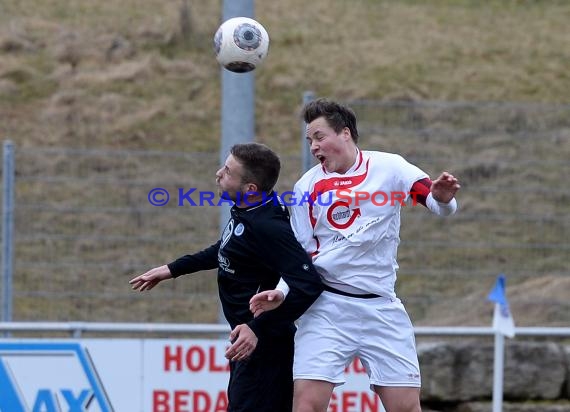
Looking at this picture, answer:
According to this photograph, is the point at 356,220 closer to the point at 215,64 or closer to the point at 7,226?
the point at 7,226

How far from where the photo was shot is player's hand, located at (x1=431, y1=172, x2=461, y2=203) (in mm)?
4863

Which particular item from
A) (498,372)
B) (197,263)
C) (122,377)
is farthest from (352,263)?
(498,372)

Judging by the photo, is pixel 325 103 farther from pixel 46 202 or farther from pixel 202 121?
pixel 202 121

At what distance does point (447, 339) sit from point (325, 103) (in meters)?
3.31

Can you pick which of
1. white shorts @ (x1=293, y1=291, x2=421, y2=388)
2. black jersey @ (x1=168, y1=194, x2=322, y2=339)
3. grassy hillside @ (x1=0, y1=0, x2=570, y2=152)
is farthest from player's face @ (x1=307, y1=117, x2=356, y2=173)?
grassy hillside @ (x1=0, y1=0, x2=570, y2=152)

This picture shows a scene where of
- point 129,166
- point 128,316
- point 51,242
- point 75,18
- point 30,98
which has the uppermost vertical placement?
point 75,18

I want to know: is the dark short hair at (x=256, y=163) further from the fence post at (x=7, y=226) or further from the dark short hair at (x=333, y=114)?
the fence post at (x=7, y=226)

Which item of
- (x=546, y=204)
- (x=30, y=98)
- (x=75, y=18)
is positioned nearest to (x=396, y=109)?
(x=546, y=204)

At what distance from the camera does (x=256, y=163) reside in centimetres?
510

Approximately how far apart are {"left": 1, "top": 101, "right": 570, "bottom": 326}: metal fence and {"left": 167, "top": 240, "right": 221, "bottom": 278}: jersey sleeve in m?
3.26

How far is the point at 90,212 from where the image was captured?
9.10m

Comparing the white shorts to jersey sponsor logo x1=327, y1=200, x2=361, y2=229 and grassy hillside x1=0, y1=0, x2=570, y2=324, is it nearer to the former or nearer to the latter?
jersey sponsor logo x1=327, y1=200, x2=361, y2=229

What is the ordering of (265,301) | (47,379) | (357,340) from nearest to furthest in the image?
(265,301), (357,340), (47,379)

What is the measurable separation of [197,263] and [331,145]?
0.92m
